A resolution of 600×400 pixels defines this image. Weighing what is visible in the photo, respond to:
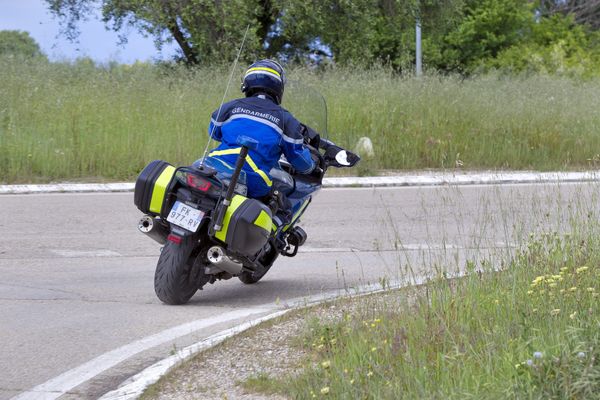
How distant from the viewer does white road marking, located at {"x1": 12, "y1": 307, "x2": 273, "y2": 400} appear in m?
6.04

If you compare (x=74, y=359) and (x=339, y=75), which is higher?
(x=339, y=75)

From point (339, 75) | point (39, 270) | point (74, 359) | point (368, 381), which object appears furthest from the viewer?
point (339, 75)

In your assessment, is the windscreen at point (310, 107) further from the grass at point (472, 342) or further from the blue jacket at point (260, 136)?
the grass at point (472, 342)

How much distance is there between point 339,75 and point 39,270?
1174 cm

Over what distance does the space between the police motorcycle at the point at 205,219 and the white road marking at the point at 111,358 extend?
0.36 meters

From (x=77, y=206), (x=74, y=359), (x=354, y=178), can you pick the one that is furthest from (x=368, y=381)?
(x=354, y=178)

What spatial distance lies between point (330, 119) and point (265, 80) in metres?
10.8

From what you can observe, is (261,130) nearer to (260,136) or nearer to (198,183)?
(260,136)

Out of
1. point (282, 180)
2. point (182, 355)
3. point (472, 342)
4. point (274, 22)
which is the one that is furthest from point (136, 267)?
point (274, 22)

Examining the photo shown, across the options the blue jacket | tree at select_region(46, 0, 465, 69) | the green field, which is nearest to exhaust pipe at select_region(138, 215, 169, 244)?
the blue jacket

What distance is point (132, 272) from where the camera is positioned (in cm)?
961

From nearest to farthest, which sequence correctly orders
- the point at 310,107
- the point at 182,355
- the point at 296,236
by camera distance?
the point at 182,355, the point at 296,236, the point at 310,107

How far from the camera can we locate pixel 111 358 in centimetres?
670

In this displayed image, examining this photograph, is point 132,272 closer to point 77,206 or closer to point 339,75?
point 77,206
